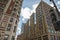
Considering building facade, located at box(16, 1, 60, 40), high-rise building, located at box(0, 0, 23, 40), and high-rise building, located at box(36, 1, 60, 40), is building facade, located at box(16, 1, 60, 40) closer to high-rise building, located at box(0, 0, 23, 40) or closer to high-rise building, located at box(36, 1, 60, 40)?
high-rise building, located at box(36, 1, 60, 40)

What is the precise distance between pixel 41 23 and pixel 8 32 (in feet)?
58.1

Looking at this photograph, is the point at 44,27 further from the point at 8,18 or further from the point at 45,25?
the point at 8,18

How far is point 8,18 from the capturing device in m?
25.8

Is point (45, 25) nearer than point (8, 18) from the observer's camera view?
No

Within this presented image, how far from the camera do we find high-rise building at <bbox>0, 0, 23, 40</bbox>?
945 inches

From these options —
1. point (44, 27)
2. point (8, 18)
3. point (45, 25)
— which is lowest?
point (44, 27)

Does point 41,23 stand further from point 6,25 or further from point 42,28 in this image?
point 6,25

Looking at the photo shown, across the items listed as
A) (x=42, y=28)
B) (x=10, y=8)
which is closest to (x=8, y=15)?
(x=10, y=8)

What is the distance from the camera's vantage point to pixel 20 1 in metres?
31.0

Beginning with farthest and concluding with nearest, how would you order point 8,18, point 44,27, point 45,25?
point 44,27
point 45,25
point 8,18

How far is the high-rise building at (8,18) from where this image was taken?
945 inches

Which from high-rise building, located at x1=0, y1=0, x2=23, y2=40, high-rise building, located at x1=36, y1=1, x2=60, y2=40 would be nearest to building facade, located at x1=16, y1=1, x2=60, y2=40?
high-rise building, located at x1=36, y1=1, x2=60, y2=40

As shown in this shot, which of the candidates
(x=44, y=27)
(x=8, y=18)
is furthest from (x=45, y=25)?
(x=8, y=18)

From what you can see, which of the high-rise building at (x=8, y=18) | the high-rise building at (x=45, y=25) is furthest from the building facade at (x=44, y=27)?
the high-rise building at (x=8, y=18)
